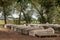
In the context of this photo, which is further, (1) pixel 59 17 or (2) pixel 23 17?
(2) pixel 23 17

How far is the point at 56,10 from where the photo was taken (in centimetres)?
2775

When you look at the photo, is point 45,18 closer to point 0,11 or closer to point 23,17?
point 23,17

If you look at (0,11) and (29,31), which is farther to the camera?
(0,11)

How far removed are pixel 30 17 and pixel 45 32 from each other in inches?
764

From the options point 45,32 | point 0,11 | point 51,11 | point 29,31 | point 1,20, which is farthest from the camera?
point 1,20

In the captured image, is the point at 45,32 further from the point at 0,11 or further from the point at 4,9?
the point at 0,11

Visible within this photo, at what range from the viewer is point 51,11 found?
27156mm

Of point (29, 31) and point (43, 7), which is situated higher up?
point (43, 7)

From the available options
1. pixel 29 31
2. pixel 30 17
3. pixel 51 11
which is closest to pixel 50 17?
pixel 51 11

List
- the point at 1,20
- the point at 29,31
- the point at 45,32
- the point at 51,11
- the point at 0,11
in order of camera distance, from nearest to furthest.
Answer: the point at 45,32 → the point at 29,31 → the point at 51,11 → the point at 0,11 → the point at 1,20

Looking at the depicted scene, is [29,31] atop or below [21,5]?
below

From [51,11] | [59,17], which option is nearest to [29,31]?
[51,11]

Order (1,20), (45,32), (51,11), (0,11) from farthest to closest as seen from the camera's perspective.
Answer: (1,20) → (0,11) → (51,11) → (45,32)

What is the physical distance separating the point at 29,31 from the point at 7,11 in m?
17.3
